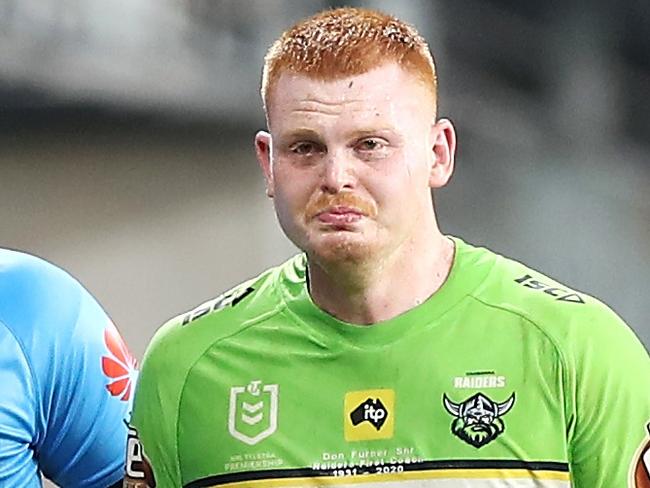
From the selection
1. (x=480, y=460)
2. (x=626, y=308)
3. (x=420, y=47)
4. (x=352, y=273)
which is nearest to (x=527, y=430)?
(x=480, y=460)

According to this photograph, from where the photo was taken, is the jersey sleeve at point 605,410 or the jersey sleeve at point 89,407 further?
the jersey sleeve at point 89,407

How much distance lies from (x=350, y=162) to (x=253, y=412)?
0.76 feet

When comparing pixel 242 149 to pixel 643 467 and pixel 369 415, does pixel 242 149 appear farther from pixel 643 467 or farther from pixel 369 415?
pixel 643 467

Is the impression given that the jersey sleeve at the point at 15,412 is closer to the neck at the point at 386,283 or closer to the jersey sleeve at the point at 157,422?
the jersey sleeve at the point at 157,422

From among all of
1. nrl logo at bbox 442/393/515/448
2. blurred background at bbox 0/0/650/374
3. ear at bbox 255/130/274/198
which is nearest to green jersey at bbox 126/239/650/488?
nrl logo at bbox 442/393/515/448

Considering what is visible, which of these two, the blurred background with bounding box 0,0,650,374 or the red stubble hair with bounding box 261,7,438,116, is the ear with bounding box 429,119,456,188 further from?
the blurred background with bounding box 0,0,650,374

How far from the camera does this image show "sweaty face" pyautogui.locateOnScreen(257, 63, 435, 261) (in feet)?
3.16

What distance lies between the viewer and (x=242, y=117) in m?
2.19

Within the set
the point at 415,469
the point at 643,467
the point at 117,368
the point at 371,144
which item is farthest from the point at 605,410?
the point at 117,368

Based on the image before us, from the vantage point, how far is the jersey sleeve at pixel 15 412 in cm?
115

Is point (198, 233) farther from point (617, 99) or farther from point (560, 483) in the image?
point (560, 483)

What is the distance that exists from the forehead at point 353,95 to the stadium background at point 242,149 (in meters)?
1.16

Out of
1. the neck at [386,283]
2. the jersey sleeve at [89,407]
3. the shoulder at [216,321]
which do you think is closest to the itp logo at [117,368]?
Result: the jersey sleeve at [89,407]

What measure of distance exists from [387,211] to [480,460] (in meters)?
0.21
